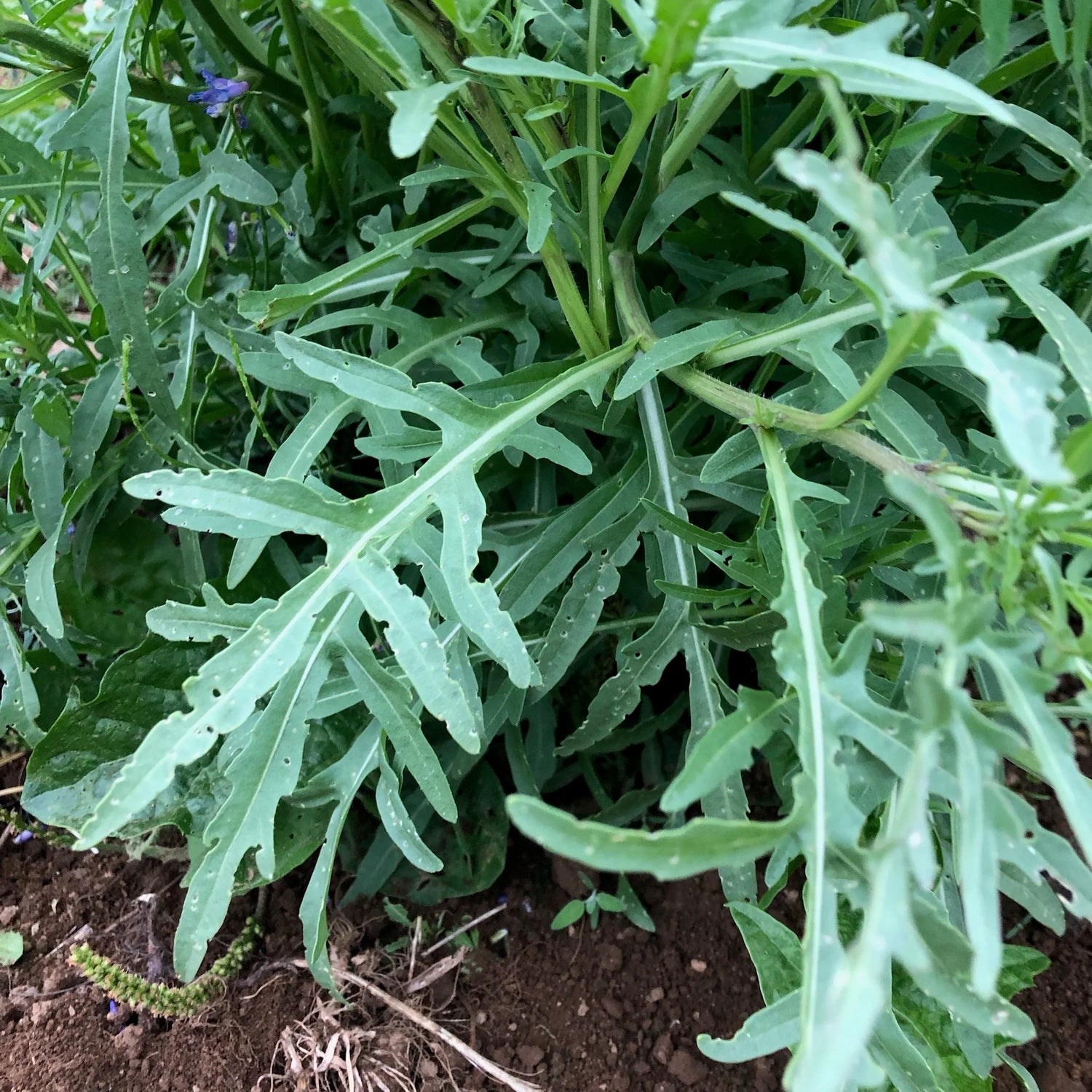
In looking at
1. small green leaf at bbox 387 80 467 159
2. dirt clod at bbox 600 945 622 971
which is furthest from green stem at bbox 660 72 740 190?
dirt clod at bbox 600 945 622 971

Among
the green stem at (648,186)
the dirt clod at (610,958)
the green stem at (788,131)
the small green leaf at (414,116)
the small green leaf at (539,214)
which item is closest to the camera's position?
the small green leaf at (414,116)

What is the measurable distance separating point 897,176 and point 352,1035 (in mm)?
1097

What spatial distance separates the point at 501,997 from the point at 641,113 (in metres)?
0.99

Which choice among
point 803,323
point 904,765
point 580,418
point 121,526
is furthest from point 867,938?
point 121,526

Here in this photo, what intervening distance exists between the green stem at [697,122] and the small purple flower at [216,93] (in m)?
0.49

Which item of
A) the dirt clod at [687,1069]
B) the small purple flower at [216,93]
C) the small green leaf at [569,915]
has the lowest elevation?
the dirt clod at [687,1069]

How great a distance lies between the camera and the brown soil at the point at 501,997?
38.7 inches

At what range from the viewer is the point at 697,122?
32.5 inches

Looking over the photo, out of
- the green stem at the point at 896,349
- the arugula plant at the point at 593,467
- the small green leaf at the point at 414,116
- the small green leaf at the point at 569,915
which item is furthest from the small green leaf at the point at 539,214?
the small green leaf at the point at 569,915

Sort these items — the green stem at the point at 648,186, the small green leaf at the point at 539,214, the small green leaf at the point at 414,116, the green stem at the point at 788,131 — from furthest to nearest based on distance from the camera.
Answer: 1. the green stem at the point at 788,131
2. the green stem at the point at 648,186
3. the small green leaf at the point at 539,214
4. the small green leaf at the point at 414,116

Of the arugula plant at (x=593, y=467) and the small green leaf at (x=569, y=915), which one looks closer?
the arugula plant at (x=593, y=467)

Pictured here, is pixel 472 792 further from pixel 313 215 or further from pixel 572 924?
pixel 313 215

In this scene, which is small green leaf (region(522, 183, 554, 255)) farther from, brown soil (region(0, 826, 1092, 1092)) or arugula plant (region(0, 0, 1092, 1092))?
brown soil (region(0, 826, 1092, 1092))

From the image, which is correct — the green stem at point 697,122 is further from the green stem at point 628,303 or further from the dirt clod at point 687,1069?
the dirt clod at point 687,1069
